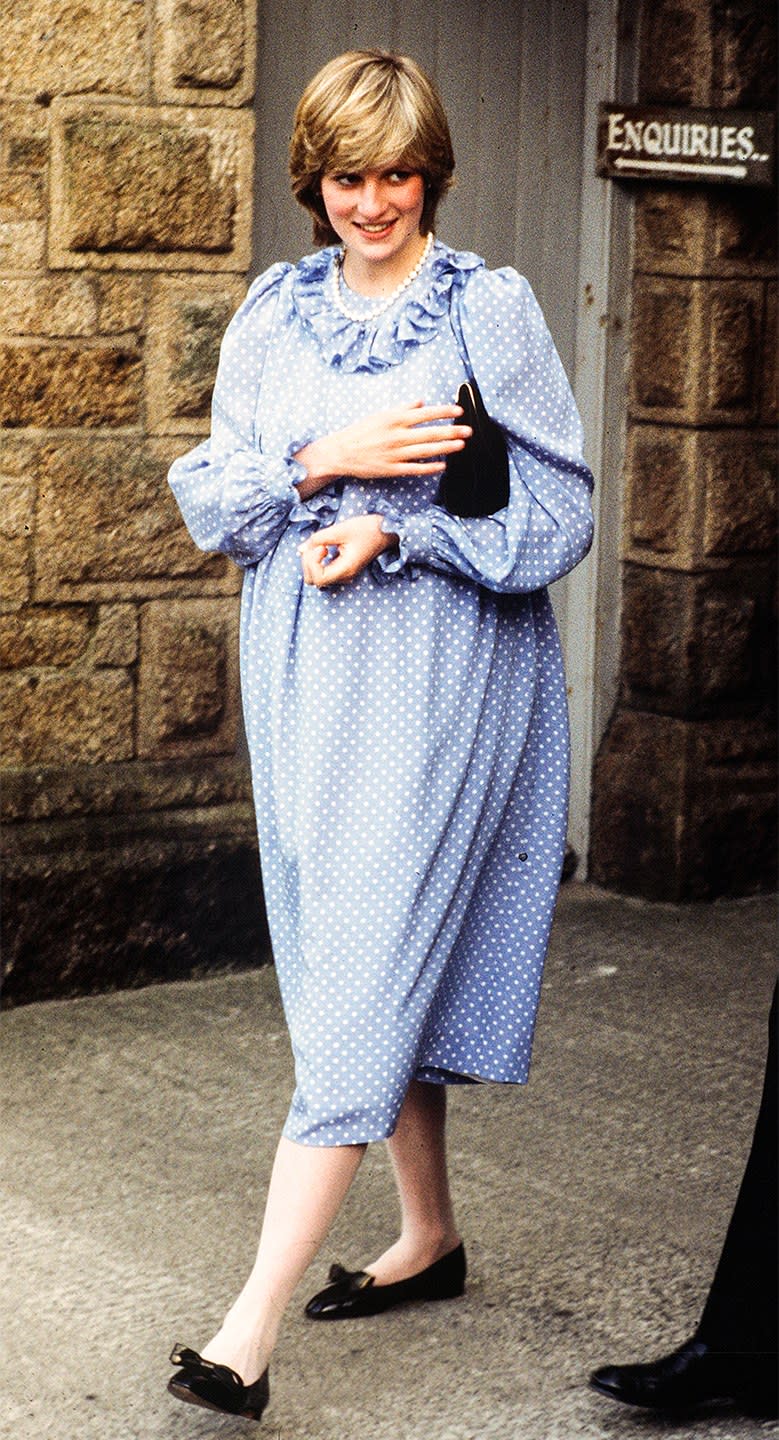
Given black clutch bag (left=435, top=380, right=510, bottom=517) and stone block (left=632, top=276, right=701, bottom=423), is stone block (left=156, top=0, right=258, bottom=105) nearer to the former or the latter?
stone block (left=632, top=276, right=701, bottom=423)

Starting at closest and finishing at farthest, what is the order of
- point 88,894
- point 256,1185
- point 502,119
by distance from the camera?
point 256,1185
point 88,894
point 502,119

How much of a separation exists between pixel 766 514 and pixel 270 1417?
11.4ft

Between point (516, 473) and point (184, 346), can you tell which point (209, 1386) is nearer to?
point (516, 473)

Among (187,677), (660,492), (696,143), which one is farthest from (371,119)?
(660,492)

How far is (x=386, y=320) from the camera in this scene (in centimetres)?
342

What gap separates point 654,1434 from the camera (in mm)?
3396

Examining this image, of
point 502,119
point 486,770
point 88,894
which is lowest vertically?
point 88,894

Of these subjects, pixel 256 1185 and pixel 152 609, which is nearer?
pixel 256 1185

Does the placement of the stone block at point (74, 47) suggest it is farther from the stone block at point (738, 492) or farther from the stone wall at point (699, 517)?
the stone block at point (738, 492)

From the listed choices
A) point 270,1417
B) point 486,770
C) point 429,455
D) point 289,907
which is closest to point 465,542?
point 429,455

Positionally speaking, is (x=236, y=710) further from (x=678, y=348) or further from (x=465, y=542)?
(x=465, y=542)

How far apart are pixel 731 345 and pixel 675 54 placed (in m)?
0.77

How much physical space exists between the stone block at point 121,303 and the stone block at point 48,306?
2 cm

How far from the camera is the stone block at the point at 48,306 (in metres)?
5.10
